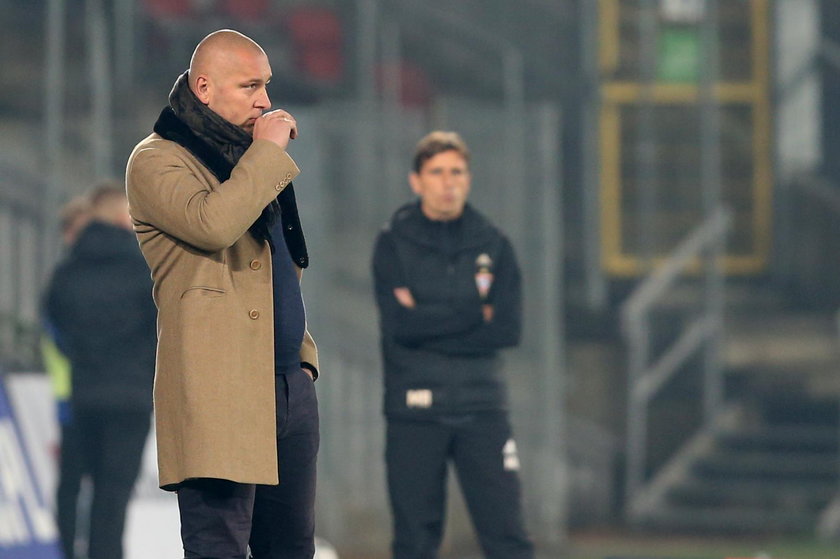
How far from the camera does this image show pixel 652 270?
1462cm

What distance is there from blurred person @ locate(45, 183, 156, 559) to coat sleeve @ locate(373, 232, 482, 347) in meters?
1.62

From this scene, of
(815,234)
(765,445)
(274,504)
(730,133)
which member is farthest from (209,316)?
(730,133)

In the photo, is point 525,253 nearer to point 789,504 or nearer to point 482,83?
point 789,504

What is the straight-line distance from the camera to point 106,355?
8305 mm

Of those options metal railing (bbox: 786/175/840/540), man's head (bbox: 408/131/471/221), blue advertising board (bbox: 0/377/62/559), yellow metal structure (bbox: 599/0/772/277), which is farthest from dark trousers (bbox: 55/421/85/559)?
metal railing (bbox: 786/175/840/540)

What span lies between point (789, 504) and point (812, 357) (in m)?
1.80

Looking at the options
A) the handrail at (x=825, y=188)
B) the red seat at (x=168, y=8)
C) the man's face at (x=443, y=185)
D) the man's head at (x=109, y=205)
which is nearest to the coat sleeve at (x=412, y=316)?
the man's face at (x=443, y=185)

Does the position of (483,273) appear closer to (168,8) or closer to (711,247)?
(711,247)

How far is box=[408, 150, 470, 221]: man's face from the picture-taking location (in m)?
6.89

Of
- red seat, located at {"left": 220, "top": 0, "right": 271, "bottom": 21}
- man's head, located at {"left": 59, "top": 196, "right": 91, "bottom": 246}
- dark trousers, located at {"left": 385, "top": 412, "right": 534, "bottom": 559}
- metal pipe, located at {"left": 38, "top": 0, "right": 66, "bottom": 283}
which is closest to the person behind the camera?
dark trousers, located at {"left": 385, "top": 412, "right": 534, "bottom": 559}

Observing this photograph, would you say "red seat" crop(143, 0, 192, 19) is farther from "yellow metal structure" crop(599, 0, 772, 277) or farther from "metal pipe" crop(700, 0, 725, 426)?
"metal pipe" crop(700, 0, 725, 426)

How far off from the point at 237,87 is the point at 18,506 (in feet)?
14.1

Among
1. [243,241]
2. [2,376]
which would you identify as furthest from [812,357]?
[243,241]

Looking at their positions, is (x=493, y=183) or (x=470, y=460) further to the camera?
(x=493, y=183)
